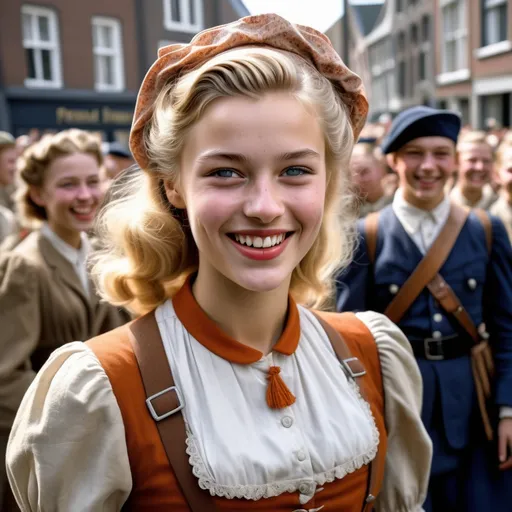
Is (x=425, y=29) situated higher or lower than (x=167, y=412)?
higher

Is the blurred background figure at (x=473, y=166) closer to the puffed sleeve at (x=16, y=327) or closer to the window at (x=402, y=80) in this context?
the puffed sleeve at (x=16, y=327)

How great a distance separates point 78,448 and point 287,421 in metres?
0.44

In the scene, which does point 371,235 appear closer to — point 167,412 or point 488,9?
point 167,412

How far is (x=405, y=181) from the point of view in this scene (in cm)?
304

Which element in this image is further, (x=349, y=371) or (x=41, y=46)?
(x=41, y=46)

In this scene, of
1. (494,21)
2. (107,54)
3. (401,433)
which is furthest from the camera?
(107,54)

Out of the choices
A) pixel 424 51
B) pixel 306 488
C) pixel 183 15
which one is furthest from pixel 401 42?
pixel 306 488

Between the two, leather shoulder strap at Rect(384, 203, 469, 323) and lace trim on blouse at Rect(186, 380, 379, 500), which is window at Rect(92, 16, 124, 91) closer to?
leather shoulder strap at Rect(384, 203, 469, 323)

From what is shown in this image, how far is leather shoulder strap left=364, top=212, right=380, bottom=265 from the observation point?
2932 millimetres

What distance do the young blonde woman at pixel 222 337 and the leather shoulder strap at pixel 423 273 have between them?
4.01 feet

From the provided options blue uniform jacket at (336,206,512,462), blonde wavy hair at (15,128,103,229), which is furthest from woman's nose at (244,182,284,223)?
blonde wavy hair at (15,128,103,229)

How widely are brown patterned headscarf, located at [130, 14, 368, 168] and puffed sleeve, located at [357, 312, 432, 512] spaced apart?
2.23ft

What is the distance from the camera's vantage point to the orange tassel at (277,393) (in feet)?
4.67

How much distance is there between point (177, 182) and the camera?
57.0 inches
